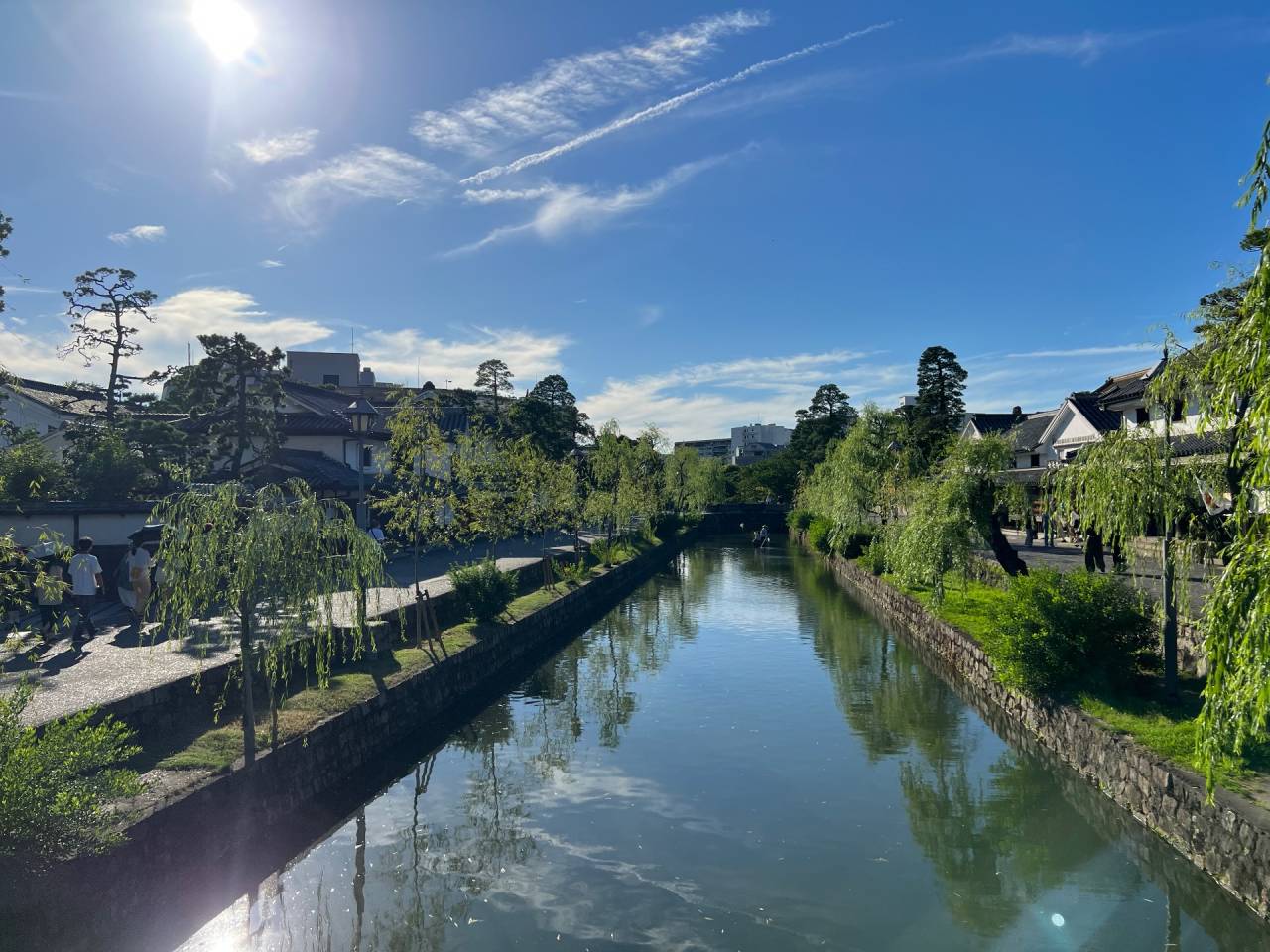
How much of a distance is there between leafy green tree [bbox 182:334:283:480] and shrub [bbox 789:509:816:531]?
4381 cm

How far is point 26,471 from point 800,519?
5752 cm

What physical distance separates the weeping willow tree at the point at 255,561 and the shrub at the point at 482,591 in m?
10.0

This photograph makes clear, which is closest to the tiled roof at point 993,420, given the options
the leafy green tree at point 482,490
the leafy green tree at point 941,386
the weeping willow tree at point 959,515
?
the leafy green tree at point 941,386

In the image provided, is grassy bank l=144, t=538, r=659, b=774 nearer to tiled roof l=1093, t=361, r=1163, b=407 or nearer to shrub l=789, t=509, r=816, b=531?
tiled roof l=1093, t=361, r=1163, b=407

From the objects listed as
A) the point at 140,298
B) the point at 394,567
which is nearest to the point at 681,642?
the point at 394,567

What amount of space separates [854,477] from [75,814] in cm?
3807

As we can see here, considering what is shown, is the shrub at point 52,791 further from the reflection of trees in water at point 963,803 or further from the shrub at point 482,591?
the shrub at point 482,591

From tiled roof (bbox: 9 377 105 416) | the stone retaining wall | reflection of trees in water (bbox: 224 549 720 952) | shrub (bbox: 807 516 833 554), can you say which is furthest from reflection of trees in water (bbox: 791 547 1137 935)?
tiled roof (bbox: 9 377 105 416)

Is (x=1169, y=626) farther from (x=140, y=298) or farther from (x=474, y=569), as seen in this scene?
(x=140, y=298)

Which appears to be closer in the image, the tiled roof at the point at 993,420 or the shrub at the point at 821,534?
the shrub at the point at 821,534

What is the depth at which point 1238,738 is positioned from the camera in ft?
23.6

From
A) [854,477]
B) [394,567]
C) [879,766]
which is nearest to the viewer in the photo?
[879,766]

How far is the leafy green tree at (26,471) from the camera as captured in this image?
64.4ft

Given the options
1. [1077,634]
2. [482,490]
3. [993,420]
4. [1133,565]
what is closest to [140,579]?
[482,490]
